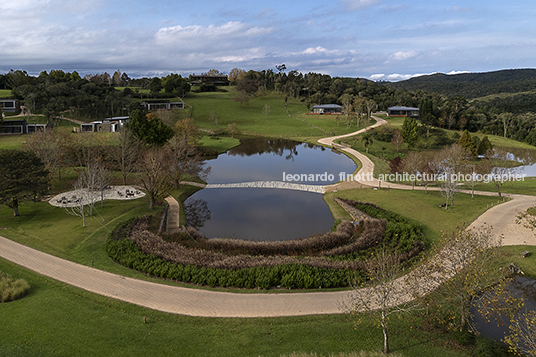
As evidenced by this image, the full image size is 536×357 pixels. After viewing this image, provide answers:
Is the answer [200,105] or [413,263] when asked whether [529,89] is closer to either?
[200,105]

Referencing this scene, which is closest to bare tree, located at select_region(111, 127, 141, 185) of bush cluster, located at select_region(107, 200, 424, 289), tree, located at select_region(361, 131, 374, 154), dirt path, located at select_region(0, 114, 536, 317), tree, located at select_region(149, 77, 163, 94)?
bush cluster, located at select_region(107, 200, 424, 289)

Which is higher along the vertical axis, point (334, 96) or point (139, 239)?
point (334, 96)

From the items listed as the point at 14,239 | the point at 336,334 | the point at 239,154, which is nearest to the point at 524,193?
the point at 336,334

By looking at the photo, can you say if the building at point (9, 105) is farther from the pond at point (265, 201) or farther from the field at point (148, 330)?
the field at point (148, 330)

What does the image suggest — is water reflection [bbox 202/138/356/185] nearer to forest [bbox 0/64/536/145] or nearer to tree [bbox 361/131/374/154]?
tree [bbox 361/131/374/154]

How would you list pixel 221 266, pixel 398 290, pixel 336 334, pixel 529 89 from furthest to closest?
pixel 529 89, pixel 221 266, pixel 398 290, pixel 336 334

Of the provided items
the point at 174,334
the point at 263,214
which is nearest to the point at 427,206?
the point at 263,214
